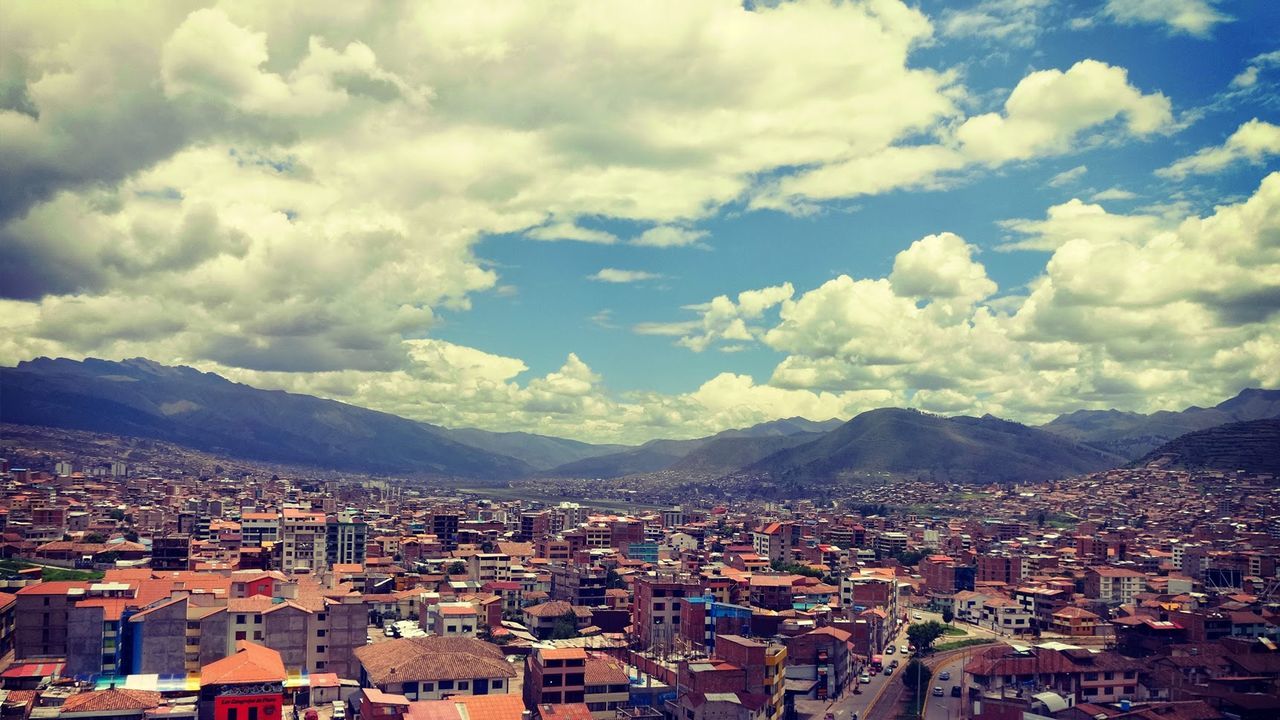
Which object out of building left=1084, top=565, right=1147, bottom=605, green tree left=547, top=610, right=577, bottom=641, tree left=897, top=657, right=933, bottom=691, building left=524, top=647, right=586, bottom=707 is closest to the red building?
building left=524, top=647, right=586, bottom=707

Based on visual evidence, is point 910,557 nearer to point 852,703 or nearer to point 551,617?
point 551,617

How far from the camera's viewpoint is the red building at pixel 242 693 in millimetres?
39812

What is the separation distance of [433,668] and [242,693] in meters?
10.3

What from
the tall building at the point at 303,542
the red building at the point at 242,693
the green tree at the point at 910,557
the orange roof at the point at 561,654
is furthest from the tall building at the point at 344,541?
the green tree at the point at 910,557

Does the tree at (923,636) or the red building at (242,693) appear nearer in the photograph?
the red building at (242,693)

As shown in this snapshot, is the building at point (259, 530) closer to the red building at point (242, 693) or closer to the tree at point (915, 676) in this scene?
the red building at point (242, 693)

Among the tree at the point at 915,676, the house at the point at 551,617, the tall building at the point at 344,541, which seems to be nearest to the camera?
the tree at the point at 915,676

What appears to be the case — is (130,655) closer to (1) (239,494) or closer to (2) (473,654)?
(2) (473,654)

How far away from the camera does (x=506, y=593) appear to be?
3211 inches

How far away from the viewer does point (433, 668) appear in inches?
1901

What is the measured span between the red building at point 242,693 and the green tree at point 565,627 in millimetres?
27931

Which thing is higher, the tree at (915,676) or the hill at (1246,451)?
the hill at (1246,451)

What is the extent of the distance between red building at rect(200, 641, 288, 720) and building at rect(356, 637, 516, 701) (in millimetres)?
7372

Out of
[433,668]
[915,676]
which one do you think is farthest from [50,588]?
[915,676]
